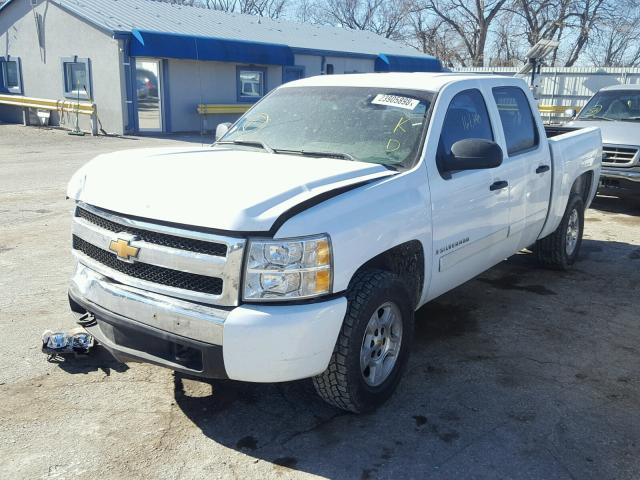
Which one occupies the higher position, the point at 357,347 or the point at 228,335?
the point at 228,335

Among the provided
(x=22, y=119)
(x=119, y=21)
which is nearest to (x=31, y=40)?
(x=22, y=119)

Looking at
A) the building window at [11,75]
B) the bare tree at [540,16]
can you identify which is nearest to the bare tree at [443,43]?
the bare tree at [540,16]

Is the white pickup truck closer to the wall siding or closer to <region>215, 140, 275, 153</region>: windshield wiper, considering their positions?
<region>215, 140, 275, 153</region>: windshield wiper

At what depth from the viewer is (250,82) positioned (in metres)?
24.2

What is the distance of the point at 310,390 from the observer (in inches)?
158

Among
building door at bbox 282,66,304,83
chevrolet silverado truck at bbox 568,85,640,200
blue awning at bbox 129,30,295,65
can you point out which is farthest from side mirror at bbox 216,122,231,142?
building door at bbox 282,66,304,83

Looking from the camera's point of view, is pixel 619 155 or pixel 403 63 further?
pixel 403 63

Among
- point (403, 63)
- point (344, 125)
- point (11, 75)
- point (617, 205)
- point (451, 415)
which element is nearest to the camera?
point (451, 415)

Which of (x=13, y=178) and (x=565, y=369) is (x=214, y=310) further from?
(x=13, y=178)

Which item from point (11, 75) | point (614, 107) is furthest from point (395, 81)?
point (11, 75)

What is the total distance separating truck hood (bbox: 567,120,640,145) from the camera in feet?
31.3

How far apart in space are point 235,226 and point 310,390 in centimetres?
148

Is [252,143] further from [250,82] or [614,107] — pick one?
[250,82]

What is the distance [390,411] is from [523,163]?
8.26 ft
